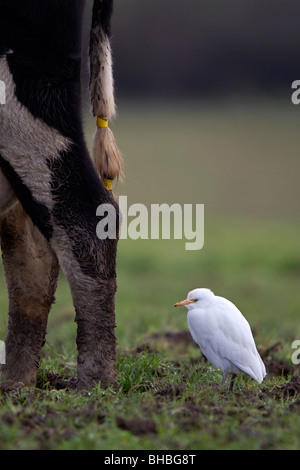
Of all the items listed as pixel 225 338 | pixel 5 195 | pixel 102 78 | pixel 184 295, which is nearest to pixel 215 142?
pixel 184 295

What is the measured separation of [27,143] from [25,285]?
979 mm

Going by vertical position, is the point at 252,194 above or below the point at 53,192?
above

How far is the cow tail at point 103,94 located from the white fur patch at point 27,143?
0.50 meters

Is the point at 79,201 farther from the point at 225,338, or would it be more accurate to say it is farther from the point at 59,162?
the point at 225,338

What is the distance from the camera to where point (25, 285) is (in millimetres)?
5652

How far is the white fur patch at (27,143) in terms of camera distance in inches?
195

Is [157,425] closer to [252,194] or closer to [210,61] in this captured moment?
[252,194]

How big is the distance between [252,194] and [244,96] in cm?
819

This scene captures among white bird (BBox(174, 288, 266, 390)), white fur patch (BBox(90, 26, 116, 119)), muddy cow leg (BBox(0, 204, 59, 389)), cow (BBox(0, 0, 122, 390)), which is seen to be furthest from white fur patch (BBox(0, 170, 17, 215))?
white bird (BBox(174, 288, 266, 390))

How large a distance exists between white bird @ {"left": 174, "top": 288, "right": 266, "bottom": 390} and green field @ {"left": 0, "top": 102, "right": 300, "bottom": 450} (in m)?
0.13

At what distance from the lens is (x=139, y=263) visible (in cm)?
1388

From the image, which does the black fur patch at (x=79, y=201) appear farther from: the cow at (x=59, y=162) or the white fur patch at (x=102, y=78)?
the white fur patch at (x=102, y=78)

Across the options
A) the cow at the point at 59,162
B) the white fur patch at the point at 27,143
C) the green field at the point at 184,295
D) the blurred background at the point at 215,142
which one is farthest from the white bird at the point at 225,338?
the blurred background at the point at 215,142

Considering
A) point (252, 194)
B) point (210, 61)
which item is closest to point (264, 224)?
point (252, 194)
